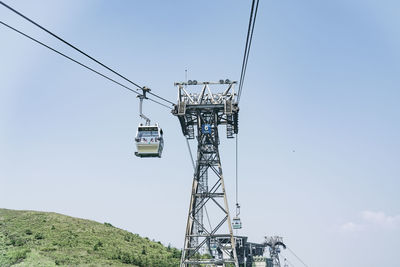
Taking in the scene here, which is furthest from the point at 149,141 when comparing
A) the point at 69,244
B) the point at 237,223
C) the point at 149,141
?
the point at 237,223

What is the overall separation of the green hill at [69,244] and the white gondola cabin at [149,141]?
56.2 ft

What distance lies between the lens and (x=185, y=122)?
1201 inches

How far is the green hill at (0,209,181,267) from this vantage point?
31922 millimetres

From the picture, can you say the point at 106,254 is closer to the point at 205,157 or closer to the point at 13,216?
the point at 205,157

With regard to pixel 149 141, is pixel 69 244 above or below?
below

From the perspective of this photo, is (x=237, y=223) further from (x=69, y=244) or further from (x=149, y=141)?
(x=149, y=141)

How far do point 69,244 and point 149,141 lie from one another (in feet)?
82.8

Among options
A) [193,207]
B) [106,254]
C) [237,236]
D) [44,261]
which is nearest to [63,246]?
[106,254]

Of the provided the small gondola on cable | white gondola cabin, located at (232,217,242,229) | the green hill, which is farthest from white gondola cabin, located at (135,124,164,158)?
white gondola cabin, located at (232,217,242,229)

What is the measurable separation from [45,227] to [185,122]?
26.8m

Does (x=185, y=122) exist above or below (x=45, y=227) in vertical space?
above

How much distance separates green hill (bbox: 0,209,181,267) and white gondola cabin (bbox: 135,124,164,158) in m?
17.1

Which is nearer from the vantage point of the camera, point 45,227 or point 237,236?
point 45,227

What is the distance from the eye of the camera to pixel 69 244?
37781 mm
